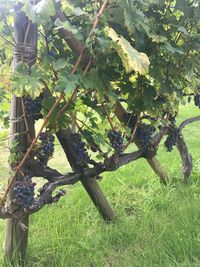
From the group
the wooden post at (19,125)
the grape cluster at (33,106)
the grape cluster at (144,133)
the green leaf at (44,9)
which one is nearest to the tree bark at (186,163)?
the grape cluster at (144,133)

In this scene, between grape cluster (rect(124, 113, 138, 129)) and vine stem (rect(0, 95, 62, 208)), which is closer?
vine stem (rect(0, 95, 62, 208))

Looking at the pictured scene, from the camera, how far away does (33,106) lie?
2.03 metres

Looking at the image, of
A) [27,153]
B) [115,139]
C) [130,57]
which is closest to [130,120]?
Result: [115,139]

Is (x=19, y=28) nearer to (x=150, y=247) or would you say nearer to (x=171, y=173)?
(x=150, y=247)

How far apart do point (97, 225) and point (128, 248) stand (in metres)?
0.43

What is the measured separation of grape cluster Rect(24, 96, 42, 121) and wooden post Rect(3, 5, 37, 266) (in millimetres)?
44

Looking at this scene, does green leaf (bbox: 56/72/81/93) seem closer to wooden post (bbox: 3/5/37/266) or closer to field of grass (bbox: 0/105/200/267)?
wooden post (bbox: 3/5/37/266)

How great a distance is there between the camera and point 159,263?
2291 millimetres

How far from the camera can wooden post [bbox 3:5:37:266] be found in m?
1.95

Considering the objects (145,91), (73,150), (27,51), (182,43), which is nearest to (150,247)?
(73,150)

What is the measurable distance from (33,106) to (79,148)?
0.39 m

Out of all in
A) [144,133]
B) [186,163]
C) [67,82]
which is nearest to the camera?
[67,82]

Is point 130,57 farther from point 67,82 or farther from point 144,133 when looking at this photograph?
point 144,133

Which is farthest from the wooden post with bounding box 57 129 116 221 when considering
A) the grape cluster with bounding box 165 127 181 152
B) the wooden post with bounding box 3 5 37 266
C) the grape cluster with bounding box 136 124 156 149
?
the grape cluster with bounding box 165 127 181 152
